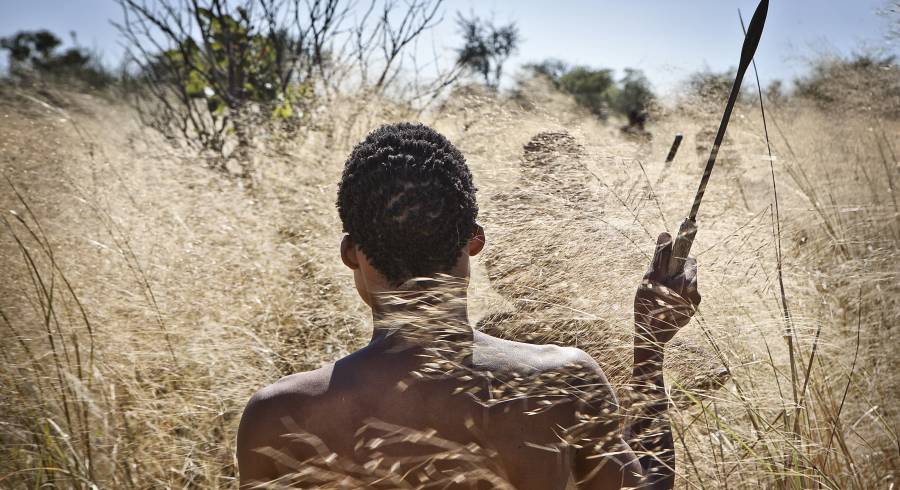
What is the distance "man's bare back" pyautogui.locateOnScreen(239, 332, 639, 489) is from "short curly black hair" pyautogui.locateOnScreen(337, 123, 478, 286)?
0.53ft

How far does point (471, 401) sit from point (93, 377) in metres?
1.40

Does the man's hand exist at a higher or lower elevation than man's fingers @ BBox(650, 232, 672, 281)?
lower

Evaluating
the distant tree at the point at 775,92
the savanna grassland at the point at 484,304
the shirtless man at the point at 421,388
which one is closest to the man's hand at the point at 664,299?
the savanna grassland at the point at 484,304

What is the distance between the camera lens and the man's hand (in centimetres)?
122

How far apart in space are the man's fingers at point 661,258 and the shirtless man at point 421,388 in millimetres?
289

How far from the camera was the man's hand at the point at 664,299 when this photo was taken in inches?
48.1

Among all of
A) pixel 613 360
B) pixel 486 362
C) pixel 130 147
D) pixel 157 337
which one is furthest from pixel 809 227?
pixel 130 147

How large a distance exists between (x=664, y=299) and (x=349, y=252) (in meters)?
0.66

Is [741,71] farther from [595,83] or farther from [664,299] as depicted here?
[595,83]

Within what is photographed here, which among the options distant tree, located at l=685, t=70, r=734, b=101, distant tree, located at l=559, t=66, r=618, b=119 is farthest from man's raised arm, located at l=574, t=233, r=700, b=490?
distant tree, located at l=559, t=66, r=618, b=119

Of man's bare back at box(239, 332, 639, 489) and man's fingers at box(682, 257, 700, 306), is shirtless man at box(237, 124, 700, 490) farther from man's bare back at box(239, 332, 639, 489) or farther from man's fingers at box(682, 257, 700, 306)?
man's fingers at box(682, 257, 700, 306)

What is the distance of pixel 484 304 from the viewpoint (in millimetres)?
1765

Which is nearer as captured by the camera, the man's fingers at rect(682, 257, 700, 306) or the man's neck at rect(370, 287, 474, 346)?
the man's neck at rect(370, 287, 474, 346)

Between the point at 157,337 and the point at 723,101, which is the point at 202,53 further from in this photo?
the point at 723,101
